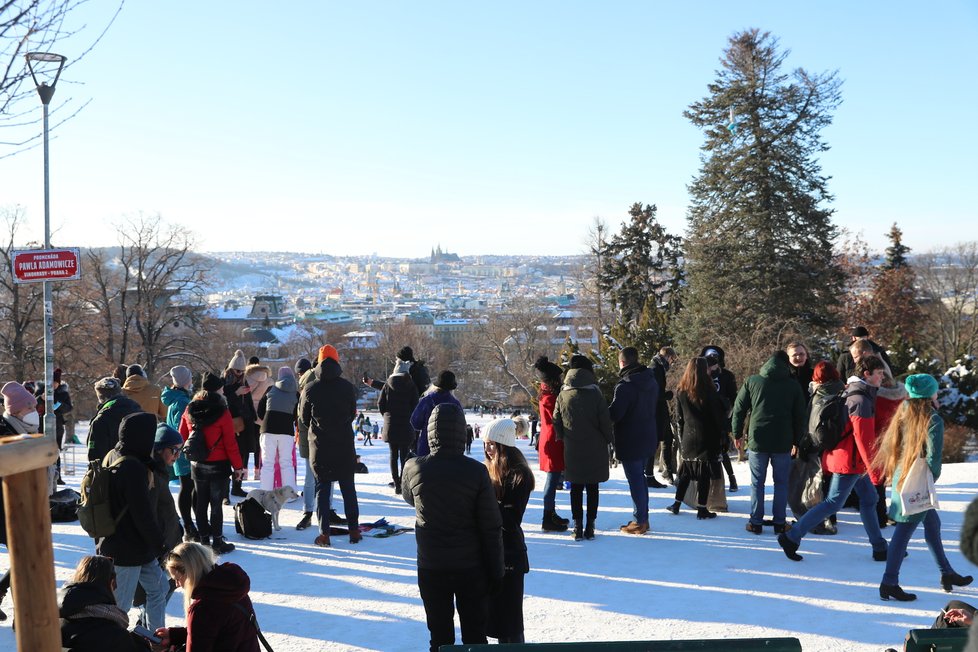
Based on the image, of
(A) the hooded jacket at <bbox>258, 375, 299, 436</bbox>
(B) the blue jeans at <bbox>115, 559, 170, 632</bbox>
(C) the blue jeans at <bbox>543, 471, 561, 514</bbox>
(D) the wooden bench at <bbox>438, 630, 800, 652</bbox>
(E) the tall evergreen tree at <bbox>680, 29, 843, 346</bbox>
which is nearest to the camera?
(D) the wooden bench at <bbox>438, 630, 800, 652</bbox>

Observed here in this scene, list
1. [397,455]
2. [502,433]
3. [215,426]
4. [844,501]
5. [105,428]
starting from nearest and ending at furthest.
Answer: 1. [502,433]
2. [844,501]
3. [105,428]
4. [215,426]
5. [397,455]

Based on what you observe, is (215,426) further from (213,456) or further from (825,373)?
(825,373)

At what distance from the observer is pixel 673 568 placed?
25.4ft

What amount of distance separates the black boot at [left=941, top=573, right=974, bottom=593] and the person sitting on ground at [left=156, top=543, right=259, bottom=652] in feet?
17.7

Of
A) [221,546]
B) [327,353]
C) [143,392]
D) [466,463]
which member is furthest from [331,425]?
[466,463]

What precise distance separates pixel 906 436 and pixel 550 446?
348 cm

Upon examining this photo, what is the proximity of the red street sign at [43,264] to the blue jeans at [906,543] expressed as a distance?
27.0ft

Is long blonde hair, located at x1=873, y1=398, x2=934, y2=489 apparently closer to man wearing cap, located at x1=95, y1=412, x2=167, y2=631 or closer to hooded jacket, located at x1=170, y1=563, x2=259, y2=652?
hooded jacket, located at x1=170, y1=563, x2=259, y2=652

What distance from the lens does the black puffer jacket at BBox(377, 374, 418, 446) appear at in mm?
11062

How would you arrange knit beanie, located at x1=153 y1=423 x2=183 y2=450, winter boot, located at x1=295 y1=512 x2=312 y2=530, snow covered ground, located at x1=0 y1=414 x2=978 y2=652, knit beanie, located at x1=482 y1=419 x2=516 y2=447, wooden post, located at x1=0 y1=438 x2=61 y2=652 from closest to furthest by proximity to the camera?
1. wooden post, located at x1=0 y1=438 x2=61 y2=652
2. knit beanie, located at x1=482 y1=419 x2=516 y2=447
3. knit beanie, located at x1=153 y1=423 x2=183 y2=450
4. snow covered ground, located at x1=0 y1=414 x2=978 y2=652
5. winter boot, located at x1=295 y1=512 x2=312 y2=530

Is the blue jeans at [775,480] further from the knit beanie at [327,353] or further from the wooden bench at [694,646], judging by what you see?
the wooden bench at [694,646]

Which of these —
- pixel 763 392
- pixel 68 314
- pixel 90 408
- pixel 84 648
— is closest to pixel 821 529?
pixel 763 392

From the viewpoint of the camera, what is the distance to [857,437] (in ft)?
23.6

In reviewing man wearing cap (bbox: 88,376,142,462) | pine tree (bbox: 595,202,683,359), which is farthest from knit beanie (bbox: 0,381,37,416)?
pine tree (bbox: 595,202,683,359)
